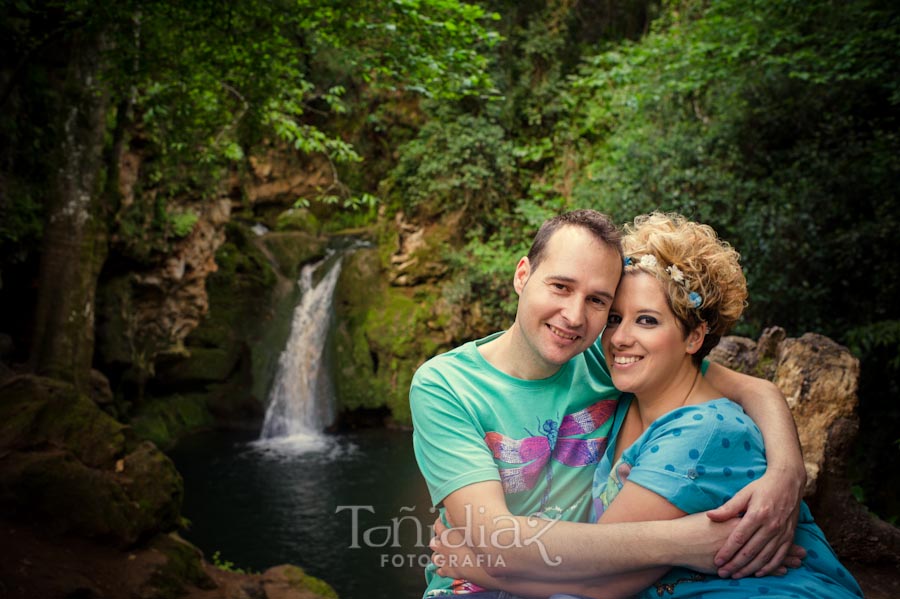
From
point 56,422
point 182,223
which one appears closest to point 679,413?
point 56,422

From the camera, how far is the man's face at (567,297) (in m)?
2.10

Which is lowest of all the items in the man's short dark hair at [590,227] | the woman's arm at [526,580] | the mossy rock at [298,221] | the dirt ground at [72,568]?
the dirt ground at [72,568]

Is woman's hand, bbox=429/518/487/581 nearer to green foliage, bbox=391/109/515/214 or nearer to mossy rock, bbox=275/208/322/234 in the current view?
green foliage, bbox=391/109/515/214

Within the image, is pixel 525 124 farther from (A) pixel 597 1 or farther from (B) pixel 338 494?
(B) pixel 338 494

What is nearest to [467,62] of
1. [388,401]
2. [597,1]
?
[388,401]

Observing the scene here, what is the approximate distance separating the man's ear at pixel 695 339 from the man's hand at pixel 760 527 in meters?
0.47

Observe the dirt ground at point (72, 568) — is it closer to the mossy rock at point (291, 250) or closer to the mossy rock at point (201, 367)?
the mossy rock at point (201, 367)

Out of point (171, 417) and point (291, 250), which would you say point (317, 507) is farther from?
point (291, 250)

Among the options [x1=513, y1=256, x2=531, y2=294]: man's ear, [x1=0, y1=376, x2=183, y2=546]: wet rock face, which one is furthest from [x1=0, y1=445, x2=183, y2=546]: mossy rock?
[x1=513, y1=256, x2=531, y2=294]: man's ear

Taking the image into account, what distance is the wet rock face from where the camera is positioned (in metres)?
4.95

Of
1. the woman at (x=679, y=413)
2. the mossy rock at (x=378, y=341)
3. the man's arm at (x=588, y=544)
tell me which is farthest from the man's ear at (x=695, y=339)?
the mossy rock at (x=378, y=341)

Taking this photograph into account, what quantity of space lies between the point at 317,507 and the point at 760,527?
8.18 m

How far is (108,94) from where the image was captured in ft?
23.0

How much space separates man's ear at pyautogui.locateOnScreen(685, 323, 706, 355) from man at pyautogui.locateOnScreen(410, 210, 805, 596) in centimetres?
22
